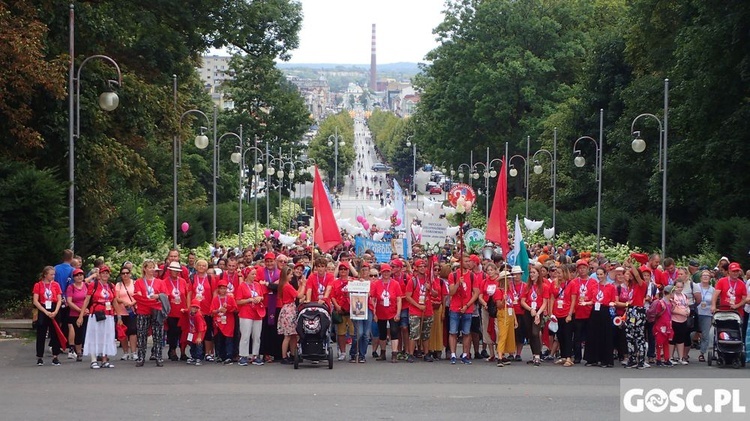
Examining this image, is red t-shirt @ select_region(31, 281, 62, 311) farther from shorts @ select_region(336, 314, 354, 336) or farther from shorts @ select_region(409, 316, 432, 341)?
shorts @ select_region(409, 316, 432, 341)

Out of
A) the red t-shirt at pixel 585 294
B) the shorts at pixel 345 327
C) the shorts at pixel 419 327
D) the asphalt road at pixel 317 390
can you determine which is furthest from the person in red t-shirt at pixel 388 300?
the red t-shirt at pixel 585 294

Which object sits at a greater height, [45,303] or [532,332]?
[45,303]

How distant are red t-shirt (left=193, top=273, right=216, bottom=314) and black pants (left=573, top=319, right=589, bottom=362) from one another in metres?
5.90

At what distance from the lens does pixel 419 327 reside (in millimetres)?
22672

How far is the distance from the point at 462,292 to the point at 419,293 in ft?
2.29

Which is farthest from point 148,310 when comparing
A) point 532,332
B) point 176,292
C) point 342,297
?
point 532,332

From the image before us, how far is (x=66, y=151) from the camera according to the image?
32281 mm

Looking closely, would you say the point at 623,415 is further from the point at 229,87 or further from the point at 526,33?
the point at 229,87

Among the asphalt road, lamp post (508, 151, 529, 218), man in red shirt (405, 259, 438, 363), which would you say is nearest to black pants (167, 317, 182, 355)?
the asphalt road

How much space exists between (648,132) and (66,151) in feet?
89.9

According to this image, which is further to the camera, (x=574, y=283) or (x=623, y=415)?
(x=574, y=283)

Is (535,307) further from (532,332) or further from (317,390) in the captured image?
(317,390)

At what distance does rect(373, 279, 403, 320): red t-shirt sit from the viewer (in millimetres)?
22469

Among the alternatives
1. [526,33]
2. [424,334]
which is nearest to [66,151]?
[424,334]
